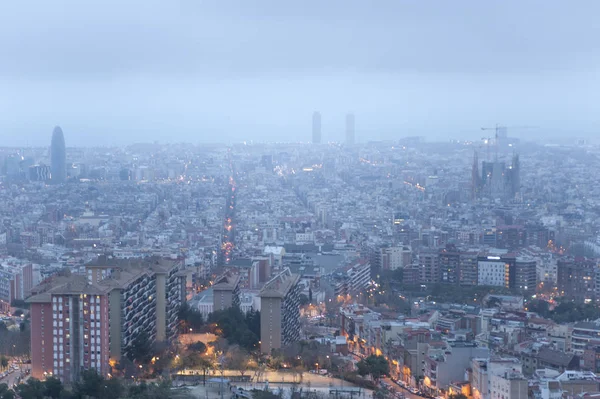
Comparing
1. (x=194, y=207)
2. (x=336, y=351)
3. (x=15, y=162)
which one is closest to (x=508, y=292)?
(x=336, y=351)

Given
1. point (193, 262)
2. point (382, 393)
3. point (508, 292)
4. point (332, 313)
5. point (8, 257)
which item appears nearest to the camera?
point (382, 393)

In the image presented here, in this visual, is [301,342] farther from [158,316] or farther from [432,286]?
[432,286]

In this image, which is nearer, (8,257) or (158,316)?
(158,316)

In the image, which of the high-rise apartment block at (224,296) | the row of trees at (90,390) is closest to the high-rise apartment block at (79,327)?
the row of trees at (90,390)

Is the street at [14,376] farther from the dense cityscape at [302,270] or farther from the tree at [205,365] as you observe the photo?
the tree at [205,365]

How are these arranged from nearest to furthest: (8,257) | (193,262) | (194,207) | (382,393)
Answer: (382,393) < (193,262) < (8,257) < (194,207)

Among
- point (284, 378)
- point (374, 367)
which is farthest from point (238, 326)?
point (374, 367)
